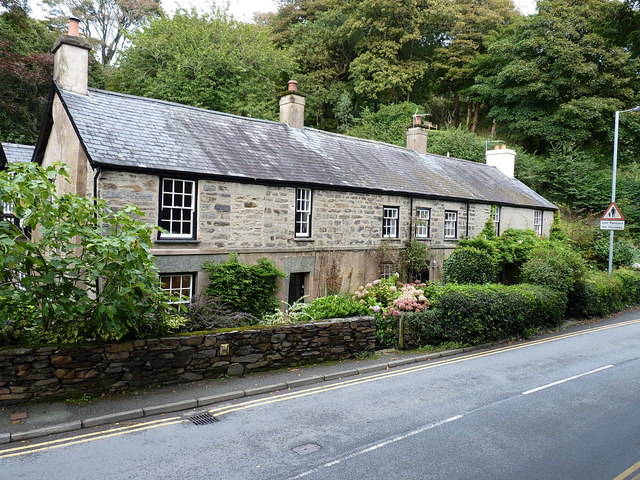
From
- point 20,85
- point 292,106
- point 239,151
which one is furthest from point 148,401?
point 20,85

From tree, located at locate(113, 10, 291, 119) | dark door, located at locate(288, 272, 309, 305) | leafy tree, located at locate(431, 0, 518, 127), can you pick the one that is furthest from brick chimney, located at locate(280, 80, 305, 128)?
leafy tree, located at locate(431, 0, 518, 127)

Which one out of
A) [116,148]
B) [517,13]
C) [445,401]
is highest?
[517,13]

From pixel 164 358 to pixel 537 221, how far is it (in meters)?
24.9

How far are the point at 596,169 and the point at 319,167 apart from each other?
89.2 feet

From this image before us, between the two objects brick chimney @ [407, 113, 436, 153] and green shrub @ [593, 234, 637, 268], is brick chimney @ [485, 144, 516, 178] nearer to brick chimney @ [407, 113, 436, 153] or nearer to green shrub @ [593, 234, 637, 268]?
green shrub @ [593, 234, 637, 268]

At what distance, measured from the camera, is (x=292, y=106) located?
20375mm

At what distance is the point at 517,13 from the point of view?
147 ft

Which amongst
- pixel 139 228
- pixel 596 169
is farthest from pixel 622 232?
pixel 139 228

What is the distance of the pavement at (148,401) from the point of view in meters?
7.07

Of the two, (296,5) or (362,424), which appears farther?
(296,5)

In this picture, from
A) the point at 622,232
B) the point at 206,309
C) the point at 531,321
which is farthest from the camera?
the point at 622,232

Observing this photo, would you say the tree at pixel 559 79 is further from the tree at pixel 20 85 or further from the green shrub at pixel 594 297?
the tree at pixel 20 85

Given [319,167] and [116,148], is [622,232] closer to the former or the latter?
[319,167]

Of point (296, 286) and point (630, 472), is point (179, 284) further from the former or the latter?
point (630, 472)
